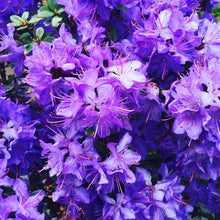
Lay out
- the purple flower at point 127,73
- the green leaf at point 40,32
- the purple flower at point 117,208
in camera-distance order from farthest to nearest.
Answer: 1. the green leaf at point 40,32
2. the purple flower at point 117,208
3. the purple flower at point 127,73

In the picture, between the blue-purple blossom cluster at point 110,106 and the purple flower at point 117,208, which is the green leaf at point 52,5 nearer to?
the blue-purple blossom cluster at point 110,106

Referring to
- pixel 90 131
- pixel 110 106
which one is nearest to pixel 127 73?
pixel 110 106

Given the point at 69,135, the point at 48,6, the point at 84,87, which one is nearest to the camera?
the point at 84,87

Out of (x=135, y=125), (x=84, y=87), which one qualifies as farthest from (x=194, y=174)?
(x=84, y=87)

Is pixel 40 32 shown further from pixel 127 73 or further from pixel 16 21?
pixel 127 73

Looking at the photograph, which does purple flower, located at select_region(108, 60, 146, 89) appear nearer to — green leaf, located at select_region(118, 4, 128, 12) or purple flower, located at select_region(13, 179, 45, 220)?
green leaf, located at select_region(118, 4, 128, 12)

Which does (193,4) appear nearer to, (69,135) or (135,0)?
(135,0)

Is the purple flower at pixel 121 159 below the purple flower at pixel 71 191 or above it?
above

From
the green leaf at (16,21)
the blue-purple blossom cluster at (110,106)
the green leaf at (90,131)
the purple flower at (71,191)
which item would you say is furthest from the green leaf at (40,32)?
the purple flower at (71,191)
